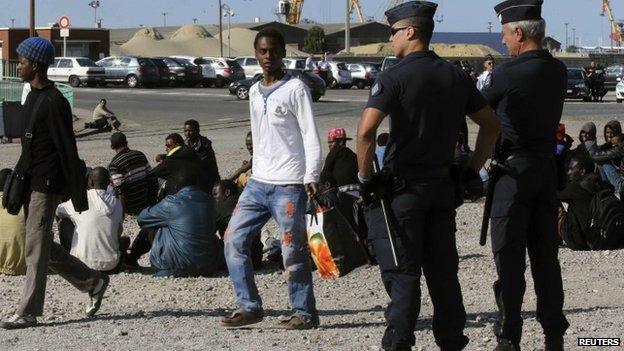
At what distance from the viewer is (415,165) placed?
5824 millimetres

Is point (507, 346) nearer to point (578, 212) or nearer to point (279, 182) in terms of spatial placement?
point (279, 182)

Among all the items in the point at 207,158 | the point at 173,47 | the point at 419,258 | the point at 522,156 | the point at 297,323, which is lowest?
the point at 297,323

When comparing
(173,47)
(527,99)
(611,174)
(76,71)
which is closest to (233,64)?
(76,71)

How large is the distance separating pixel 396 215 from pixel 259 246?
4.98 m

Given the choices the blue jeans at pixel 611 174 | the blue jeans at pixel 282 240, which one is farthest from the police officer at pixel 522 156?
the blue jeans at pixel 611 174

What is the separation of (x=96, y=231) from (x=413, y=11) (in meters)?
5.04

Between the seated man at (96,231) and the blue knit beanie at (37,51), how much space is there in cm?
271

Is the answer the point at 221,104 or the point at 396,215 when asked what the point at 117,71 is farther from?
the point at 396,215

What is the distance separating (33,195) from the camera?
7.46 metres

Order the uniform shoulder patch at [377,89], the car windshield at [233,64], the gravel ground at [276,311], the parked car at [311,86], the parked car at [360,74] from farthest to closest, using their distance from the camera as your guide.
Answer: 1. the car windshield at [233,64]
2. the parked car at [360,74]
3. the parked car at [311,86]
4. the gravel ground at [276,311]
5. the uniform shoulder patch at [377,89]

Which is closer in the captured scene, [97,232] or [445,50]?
[97,232]

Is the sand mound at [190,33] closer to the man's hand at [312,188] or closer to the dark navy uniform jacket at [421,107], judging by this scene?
the man's hand at [312,188]

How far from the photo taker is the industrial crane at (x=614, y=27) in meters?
155

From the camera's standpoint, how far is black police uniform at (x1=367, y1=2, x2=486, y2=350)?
226 inches
